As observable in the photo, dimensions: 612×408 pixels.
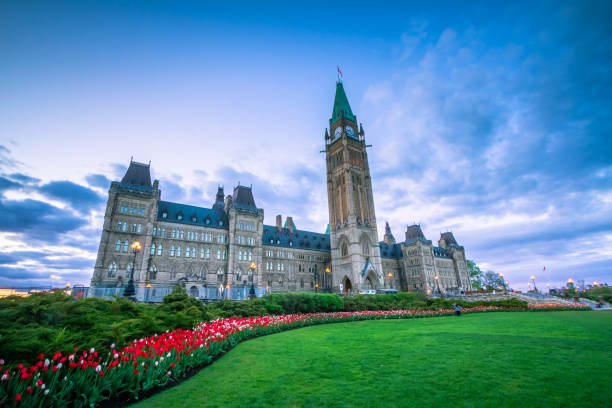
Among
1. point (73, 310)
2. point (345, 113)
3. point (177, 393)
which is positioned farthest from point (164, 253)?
point (345, 113)

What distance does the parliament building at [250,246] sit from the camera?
4256 cm

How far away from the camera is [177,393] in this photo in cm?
559

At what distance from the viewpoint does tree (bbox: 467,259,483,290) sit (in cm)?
10094

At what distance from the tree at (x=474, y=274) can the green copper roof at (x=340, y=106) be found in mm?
72446

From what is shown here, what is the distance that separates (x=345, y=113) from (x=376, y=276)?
1653 inches

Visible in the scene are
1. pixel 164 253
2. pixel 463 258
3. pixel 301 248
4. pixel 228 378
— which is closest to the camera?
pixel 228 378

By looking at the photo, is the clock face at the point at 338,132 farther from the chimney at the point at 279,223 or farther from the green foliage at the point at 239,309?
the green foliage at the point at 239,309

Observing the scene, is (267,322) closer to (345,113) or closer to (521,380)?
(521,380)

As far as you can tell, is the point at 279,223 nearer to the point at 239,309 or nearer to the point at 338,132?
the point at 338,132

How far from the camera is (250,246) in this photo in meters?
53.7

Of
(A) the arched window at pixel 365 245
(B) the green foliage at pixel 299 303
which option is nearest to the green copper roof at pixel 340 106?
(A) the arched window at pixel 365 245

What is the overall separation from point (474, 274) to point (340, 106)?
7906 cm

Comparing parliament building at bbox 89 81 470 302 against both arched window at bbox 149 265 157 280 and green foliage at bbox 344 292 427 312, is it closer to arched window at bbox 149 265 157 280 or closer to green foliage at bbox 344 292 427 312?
arched window at bbox 149 265 157 280

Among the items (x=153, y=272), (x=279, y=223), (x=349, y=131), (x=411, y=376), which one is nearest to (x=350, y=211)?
(x=279, y=223)
